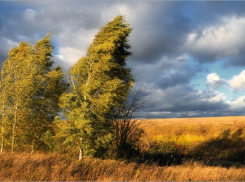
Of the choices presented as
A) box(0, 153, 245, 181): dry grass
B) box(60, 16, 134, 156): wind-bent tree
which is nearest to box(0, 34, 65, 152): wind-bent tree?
box(60, 16, 134, 156): wind-bent tree

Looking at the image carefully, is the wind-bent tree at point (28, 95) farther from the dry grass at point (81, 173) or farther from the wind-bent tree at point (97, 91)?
the dry grass at point (81, 173)

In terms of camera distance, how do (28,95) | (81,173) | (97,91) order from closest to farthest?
1. (81,173)
2. (97,91)
3. (28,95)

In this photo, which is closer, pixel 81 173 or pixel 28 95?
pixel 81 173

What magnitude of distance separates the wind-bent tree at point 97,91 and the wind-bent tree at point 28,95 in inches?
157

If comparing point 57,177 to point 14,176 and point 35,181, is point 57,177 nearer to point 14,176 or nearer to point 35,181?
point 35,181

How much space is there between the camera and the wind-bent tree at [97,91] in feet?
40.6

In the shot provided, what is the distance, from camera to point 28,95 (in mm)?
15867

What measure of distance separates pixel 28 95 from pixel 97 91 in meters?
6.00

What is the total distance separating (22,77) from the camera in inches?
639

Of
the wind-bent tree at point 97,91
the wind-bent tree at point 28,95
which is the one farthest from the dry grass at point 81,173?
the wind-bent tree at point 28,95

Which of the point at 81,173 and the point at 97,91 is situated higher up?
the point at 97,91

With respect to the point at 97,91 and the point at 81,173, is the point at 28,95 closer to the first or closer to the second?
the point at 97,91

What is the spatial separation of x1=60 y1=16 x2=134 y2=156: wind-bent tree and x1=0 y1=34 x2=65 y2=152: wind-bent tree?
13.1 feet

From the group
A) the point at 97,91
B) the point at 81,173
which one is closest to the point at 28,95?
the point at 97,91
